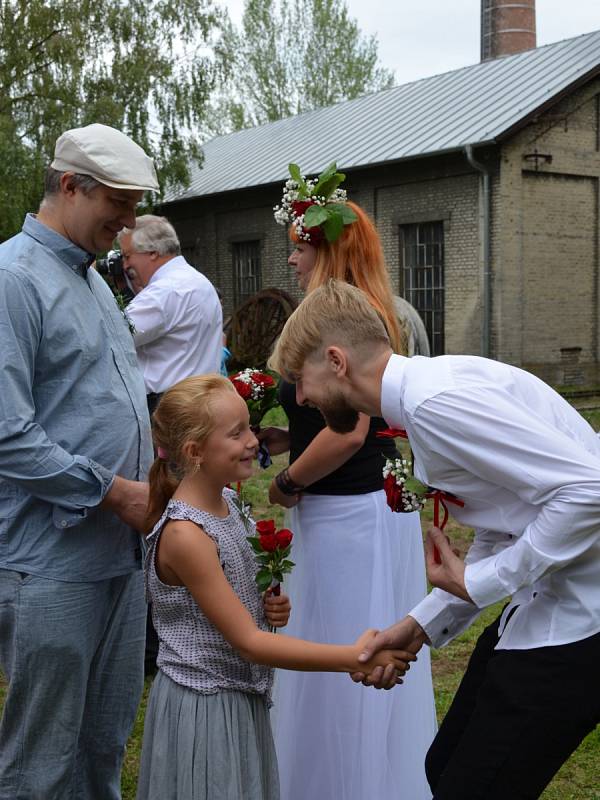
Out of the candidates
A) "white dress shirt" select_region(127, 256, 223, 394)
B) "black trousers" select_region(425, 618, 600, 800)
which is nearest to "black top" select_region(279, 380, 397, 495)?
"black trousers" select_region(425, 618, 600, 800)

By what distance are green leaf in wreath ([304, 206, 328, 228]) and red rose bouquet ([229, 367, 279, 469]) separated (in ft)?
1.95

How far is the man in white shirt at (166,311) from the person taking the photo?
493cm

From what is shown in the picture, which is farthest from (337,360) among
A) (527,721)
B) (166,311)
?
(166,311)

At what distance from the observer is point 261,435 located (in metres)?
3.92

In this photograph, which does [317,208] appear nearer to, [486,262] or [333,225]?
[333,225]

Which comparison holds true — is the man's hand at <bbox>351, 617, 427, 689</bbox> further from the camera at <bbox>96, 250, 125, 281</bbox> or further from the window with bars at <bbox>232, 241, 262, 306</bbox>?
the window with bars at <bbox>232, 241, 262, 306</bbox>

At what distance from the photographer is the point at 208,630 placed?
2.83 m

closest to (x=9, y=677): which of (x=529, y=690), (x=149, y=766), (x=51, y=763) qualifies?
(x=51, y=763)

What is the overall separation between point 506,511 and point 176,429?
3.24ft

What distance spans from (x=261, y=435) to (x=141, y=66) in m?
22.5

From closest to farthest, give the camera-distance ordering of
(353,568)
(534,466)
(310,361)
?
(534,466) → (310,361) → (353,568)

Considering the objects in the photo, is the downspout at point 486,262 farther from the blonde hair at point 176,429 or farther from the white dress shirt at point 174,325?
the blonde hair at point 176,429

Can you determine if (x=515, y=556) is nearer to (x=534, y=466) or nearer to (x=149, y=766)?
→ (x=534, y=466)

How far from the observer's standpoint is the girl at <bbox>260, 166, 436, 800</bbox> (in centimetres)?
356
